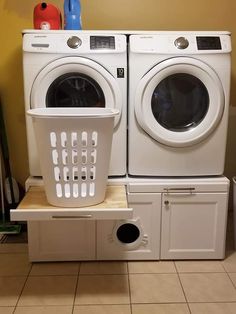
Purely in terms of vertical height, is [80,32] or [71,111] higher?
[80,32]

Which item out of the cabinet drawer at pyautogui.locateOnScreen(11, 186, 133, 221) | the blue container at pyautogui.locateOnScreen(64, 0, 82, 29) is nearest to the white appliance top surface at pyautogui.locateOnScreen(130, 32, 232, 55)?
the blue container at pyautogui.locateOnScreen(64, 0, 82, 29)

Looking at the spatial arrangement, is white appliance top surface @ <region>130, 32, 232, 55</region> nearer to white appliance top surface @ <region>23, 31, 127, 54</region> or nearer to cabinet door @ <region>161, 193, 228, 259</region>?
white appliance top surface @ <region>23, 31, 127, 54</region>

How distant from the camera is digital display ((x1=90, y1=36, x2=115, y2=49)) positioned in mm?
1948

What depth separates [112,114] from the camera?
5.33ft

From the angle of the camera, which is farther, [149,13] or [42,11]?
[149,13]

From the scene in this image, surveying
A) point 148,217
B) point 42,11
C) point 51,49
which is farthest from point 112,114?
point 42,11

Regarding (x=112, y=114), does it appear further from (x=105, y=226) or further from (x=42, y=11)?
(x=42, y=11)

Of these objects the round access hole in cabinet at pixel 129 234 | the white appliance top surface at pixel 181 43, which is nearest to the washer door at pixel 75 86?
the white appliance top surface at pixel 181 43

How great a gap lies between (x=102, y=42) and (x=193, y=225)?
1219 millimetres

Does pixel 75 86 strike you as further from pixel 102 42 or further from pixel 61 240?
pixel 61 240

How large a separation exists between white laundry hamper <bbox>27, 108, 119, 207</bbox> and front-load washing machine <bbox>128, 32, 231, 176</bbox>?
38 centimetres

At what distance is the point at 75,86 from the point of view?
2018mm

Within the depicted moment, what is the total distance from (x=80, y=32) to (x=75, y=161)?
79cm

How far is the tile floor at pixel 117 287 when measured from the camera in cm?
171
